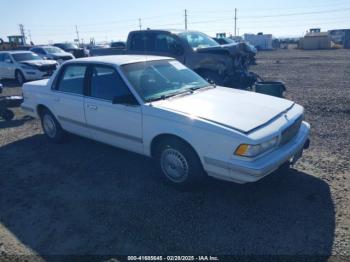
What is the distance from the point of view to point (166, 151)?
13.2 feet

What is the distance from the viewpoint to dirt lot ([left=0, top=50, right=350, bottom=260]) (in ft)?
9.99

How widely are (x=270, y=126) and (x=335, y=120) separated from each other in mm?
4171

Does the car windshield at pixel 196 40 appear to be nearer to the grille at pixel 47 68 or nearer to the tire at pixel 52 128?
the tire at pixel 52 128

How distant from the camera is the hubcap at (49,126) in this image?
19.4 ft

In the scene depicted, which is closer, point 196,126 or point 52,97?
point 196,126

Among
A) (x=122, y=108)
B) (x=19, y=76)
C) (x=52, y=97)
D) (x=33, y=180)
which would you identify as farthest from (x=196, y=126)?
(x=19, y=76)

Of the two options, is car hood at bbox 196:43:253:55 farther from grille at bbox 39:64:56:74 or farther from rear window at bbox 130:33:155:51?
grille at bbox 39:64:56:74

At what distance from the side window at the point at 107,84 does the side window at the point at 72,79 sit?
31 cm

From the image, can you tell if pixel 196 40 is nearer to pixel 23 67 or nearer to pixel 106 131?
pixel 106 131

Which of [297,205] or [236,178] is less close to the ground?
[236,178]

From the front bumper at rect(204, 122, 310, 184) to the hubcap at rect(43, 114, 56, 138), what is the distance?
→ 359 centimetres

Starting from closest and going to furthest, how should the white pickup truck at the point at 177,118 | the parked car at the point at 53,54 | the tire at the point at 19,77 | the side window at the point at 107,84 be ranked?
1. the white pickup truck at the point at 177,118
2. the side window at the point at 107,84
3. the tire at the point at 19,77
4. the parked car at the point at 53,54

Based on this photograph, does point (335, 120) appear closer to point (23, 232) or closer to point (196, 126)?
point (196, 126)

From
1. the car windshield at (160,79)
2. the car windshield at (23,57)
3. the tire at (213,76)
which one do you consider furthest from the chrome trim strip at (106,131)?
the car windshield at (23,57)
